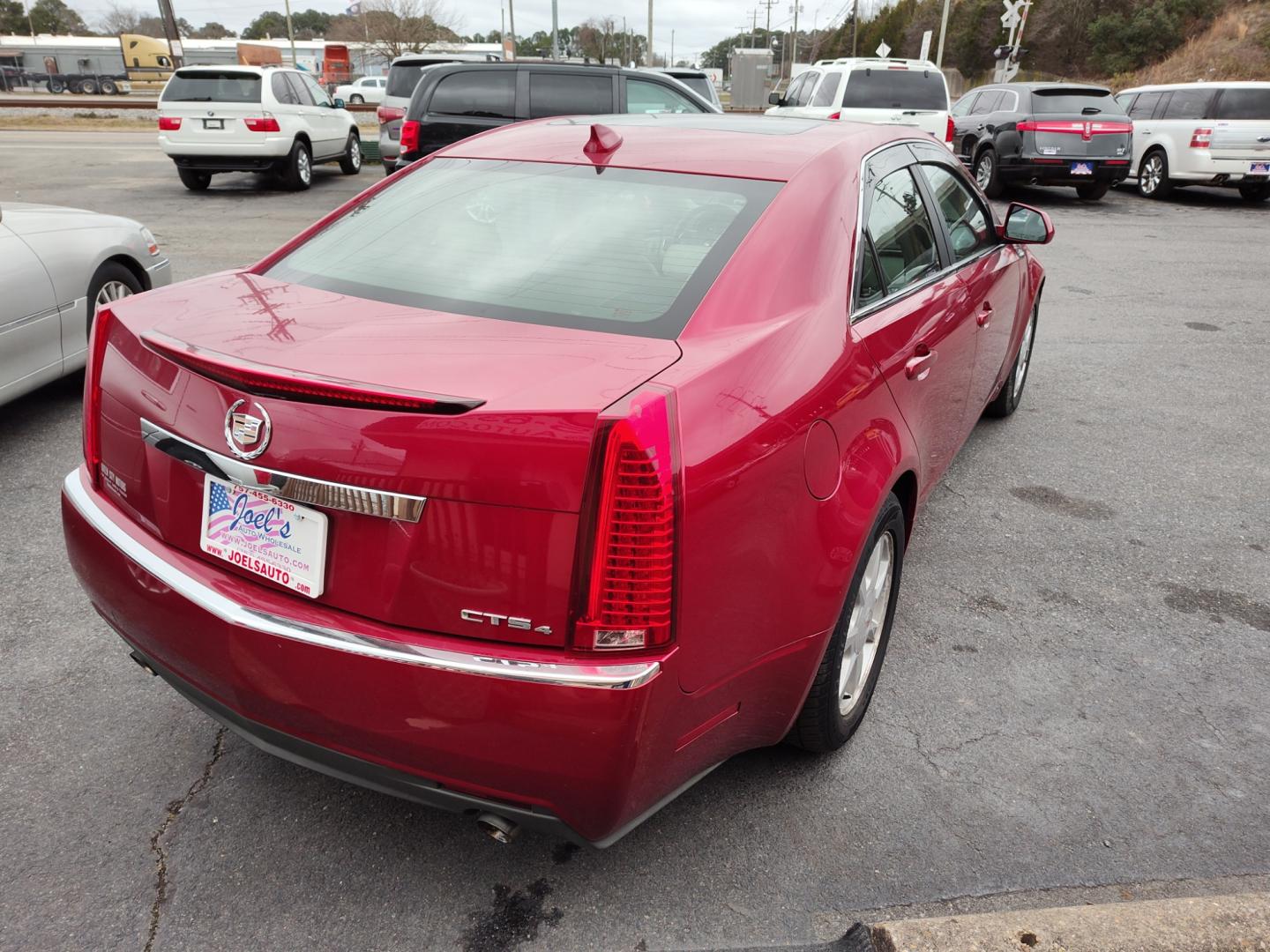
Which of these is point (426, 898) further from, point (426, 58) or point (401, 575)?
point (426, 58)

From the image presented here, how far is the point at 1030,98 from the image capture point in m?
14.6

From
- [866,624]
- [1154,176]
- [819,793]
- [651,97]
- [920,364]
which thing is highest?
[651,97]

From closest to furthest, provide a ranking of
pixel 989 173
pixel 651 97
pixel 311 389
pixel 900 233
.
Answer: pixel 311 389 → pixel 900 233 → pixel 651 97 → pixel 989 173

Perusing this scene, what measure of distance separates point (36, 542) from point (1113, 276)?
9355 mm

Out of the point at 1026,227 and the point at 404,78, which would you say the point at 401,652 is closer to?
the point at 1026,227

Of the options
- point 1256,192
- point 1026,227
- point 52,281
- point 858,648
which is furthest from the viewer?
point 1256,192

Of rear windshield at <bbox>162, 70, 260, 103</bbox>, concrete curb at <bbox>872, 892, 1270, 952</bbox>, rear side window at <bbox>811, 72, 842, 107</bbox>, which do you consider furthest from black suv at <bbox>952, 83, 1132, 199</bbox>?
concrete curb at <bbox>872, 892, 1270, 952</bbox>

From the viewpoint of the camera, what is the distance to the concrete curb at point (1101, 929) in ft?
6.72

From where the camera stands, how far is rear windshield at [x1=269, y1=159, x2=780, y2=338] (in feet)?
7.46

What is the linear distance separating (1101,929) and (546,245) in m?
2.02

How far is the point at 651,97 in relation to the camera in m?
10.8

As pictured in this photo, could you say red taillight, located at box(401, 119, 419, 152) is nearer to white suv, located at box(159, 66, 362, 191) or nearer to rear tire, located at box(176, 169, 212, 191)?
white suv, located at box(159, 66, 362, 191)

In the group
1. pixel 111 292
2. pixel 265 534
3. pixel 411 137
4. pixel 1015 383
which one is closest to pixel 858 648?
pixel 265 534

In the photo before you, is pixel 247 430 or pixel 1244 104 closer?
pixel 247 430
